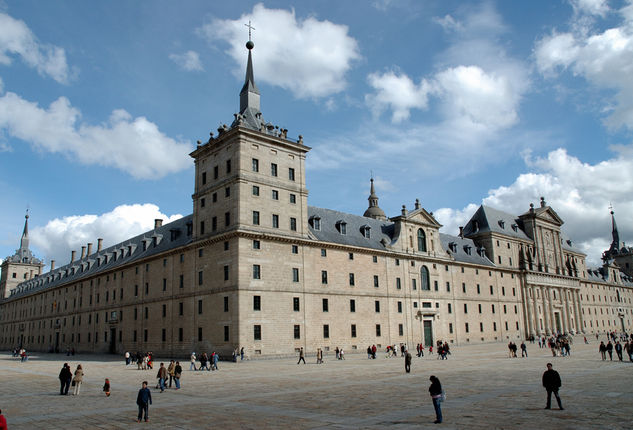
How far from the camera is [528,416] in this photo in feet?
51.0

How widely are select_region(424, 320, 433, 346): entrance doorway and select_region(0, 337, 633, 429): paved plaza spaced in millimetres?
32865

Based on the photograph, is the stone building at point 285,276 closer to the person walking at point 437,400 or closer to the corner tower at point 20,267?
the person walking at point 437,400

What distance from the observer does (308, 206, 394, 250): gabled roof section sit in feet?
188

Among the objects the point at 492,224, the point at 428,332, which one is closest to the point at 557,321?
the point at 492,224

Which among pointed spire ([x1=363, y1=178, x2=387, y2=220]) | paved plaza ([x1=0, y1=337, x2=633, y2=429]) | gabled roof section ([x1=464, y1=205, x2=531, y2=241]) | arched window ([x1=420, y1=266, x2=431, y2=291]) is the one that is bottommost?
paved plaza ([x1=0, y1=337, x2=633, y2=429])

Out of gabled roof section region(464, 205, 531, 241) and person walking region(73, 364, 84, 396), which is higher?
gabled roof section region(464, 205, 531, 241)

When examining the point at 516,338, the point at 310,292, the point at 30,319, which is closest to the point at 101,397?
the point at 310,292

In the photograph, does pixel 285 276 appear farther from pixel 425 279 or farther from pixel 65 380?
pixel 65 380

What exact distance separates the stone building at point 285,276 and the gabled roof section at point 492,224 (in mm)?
356

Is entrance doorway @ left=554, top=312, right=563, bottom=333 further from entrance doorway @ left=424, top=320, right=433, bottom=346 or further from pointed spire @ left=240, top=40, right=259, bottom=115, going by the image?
pointed spire @ left=240, top=40, right=259, bottom=115

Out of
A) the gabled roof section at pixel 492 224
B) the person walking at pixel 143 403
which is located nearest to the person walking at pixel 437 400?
the person walking at pixel 143 403

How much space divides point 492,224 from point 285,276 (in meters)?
50.1

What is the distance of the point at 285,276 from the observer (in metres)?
49.8

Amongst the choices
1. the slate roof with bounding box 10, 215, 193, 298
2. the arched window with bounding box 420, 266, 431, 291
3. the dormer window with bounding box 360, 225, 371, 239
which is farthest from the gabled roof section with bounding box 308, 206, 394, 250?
the slate roof with bounding box 10, 215, 193, 298
